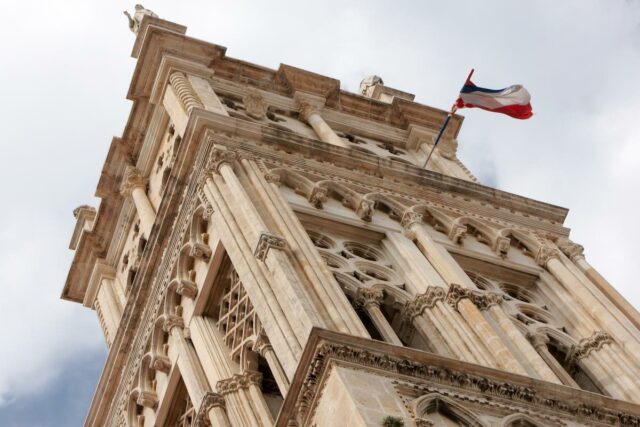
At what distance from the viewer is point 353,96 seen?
1442 inches

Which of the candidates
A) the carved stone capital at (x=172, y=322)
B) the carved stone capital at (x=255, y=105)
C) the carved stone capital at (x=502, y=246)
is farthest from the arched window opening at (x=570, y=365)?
the carved stone capital at (x=255, y=105)

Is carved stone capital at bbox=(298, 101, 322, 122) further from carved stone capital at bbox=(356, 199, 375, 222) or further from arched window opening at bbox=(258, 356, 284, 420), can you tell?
arched window opening at bbox=(258, 356, 284, 420)

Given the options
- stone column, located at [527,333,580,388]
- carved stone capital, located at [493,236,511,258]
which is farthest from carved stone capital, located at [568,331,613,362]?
carved stone capital, located at [493,236,511,258]

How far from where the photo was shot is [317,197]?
27656 mm

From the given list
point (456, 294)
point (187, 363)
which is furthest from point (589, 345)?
point (187, 363)

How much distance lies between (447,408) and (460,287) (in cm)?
531

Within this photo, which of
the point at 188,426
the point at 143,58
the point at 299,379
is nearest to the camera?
the point at 299,379

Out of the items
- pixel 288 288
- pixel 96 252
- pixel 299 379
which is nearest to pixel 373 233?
pixel 288 288

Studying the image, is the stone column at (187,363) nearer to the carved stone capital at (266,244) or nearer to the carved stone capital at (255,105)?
the carved stone capital at (266,244)

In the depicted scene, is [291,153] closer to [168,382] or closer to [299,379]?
[168,382]

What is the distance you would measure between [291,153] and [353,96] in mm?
7978

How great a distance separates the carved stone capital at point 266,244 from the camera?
2341 centimetres

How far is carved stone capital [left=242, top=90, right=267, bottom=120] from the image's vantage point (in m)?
33.2

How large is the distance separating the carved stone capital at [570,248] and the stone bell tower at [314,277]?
5cm
